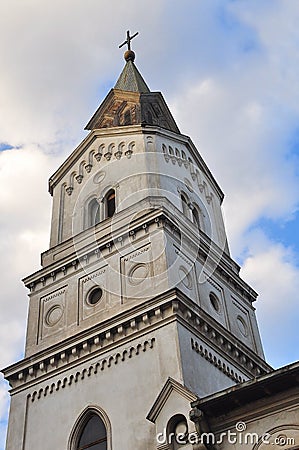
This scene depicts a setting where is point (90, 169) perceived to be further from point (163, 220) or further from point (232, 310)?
point (232, 310)

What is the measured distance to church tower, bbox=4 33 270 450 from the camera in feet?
60.5

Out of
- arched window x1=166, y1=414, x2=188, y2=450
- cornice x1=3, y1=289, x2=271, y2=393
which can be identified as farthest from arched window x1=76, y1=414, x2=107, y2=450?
arched window x1=166, y1=414, x2=188, y2=450

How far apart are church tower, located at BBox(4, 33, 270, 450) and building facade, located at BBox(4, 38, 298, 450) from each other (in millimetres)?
44

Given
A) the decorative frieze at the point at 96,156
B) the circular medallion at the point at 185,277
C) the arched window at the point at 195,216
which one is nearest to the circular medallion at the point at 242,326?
the circular medallion at the point at 185,277

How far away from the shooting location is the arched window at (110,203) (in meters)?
25.2

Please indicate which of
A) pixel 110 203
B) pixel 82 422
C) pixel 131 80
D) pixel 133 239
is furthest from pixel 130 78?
pixel 82 422

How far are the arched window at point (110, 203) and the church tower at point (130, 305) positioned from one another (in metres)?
0.05

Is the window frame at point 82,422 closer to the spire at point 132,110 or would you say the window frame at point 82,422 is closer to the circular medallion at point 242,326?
the circular medallion at point 242,326

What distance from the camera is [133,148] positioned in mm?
26609

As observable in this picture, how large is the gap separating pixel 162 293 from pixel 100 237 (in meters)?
4.89

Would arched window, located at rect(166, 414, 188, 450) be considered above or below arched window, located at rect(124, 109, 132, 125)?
below

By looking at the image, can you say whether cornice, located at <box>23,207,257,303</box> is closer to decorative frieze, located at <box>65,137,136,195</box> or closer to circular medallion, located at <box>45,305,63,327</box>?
circular medallion, located at <box>45,305,63,327</box>

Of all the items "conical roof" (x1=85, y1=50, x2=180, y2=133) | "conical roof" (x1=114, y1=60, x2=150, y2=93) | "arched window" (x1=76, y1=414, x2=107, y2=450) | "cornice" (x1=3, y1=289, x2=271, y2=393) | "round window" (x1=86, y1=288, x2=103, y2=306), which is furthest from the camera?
"conical roof" (x1=114, y1=60, x2=150, y2=93)

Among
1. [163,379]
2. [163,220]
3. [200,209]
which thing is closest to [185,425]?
[163,379]
